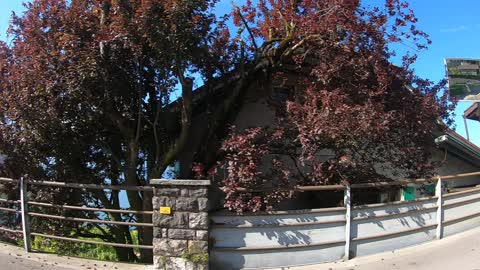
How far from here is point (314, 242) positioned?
6797mm

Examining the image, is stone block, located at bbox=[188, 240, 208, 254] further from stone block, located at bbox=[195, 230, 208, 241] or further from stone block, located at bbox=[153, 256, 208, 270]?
stone block, located at bbox=[153, 256, 208, 270]

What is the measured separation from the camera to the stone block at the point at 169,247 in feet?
21.0

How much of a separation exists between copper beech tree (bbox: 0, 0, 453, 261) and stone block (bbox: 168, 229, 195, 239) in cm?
77

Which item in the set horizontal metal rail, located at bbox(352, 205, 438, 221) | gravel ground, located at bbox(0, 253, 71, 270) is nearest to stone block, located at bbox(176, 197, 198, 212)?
gravel ground, located at bbox(0, 253, 71, 270)

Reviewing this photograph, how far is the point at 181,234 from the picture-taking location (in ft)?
21.0

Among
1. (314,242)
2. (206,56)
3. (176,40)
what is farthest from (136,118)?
(314,242)

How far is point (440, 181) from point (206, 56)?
4714mm

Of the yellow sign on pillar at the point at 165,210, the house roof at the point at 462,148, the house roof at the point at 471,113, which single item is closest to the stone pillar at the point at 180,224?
the yellow sign on pillar at the point at 165,210

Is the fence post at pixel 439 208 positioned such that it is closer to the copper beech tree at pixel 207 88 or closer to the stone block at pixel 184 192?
the copper beech tree at pixel 207 88

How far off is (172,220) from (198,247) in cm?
52

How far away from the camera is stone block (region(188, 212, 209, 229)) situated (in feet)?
20.7

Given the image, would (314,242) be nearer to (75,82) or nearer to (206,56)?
(206,56)

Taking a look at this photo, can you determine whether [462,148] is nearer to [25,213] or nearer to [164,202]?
[164,202]

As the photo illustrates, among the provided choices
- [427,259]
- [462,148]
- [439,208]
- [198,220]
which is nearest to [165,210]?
[198,220]
